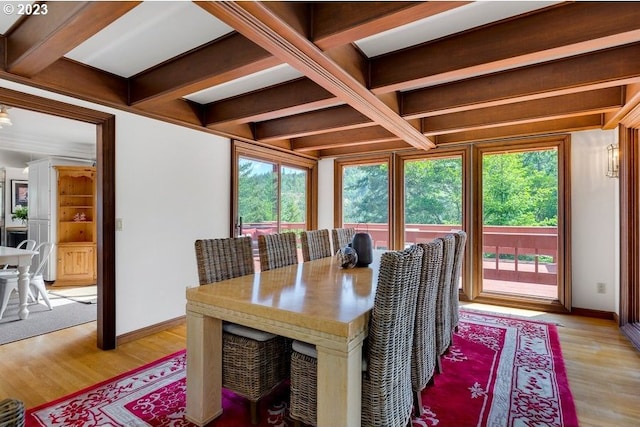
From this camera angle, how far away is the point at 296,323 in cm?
152

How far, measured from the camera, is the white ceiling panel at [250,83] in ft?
9.25

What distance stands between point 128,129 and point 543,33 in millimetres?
3403

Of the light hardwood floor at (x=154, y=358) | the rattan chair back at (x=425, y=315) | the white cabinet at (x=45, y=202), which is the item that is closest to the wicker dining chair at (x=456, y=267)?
the rattan chair back at (x=425, y=315)

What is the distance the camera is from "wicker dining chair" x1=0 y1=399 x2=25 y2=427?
0.77 m

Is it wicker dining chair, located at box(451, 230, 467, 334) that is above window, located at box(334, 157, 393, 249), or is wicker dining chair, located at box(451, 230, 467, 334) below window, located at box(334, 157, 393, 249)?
Answer: below

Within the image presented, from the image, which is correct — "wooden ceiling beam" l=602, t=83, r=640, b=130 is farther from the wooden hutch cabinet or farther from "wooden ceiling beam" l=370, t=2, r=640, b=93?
the wooden hutch cabinet

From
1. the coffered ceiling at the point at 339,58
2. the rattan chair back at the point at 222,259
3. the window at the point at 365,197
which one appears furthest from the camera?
the window at the point at 365,197

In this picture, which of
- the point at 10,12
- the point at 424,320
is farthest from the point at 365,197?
the point at 10,12

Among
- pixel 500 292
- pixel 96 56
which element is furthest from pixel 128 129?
pixel 500 292

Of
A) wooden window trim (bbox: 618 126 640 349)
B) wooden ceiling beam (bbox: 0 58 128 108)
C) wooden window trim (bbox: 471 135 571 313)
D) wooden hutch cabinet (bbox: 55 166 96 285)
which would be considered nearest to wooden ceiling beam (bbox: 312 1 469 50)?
wooden ceiling beam (bbox: 0 58 128 108)

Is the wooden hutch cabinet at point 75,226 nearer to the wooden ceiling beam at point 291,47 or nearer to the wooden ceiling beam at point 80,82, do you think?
the wooden ceiling beam at point 80,82

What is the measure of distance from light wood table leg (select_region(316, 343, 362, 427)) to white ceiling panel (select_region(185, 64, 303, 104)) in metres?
2.18

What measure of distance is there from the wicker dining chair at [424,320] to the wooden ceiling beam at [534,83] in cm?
166

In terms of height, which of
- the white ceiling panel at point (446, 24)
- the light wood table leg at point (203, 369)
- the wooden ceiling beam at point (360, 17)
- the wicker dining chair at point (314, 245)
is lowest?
the light wood table leg at point (203, 369)
